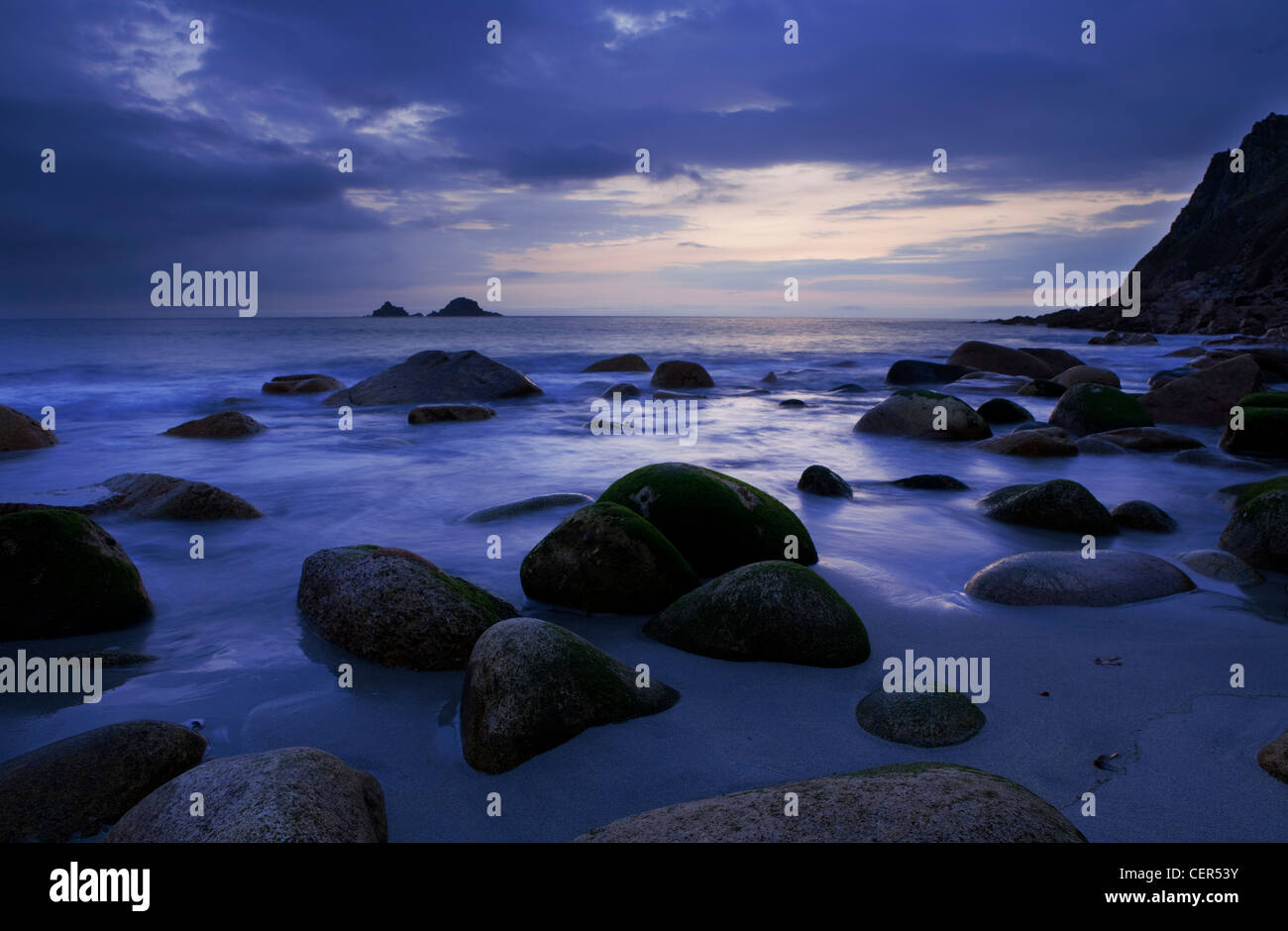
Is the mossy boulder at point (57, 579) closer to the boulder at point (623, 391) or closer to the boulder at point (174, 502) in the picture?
the boulder at point (174, 502)

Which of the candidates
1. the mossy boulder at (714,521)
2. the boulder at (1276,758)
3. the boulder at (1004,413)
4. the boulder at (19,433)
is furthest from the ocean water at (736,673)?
the boulder at (1004,413)

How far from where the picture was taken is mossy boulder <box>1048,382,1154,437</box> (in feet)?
39.0

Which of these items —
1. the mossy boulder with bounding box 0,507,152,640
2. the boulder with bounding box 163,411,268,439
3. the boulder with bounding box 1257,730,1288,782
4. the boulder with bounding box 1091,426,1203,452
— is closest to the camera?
the boulder with bounding box 1257,730,1288,782

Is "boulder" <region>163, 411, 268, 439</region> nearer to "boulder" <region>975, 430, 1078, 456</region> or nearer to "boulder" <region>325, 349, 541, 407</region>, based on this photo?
"boulder" <region>325, 349, 541, 407</region>

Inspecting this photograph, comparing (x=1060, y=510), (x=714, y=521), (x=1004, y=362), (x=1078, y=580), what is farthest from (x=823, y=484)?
(x=1004, y=362)

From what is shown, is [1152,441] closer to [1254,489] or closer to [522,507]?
[1254,489]

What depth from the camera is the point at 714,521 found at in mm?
5586

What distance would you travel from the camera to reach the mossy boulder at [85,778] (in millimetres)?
2580

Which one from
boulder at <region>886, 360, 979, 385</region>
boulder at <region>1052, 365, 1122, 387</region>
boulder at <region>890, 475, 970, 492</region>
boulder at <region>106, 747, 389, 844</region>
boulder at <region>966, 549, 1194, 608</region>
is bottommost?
boulder at <region>106, 747, 389, 844</region>

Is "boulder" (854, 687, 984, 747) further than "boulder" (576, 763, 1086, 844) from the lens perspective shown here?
Yes

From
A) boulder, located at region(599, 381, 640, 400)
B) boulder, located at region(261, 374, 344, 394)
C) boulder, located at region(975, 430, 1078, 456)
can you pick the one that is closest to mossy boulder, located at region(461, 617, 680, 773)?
boulder, located at region(975, 430, 1078, 456)

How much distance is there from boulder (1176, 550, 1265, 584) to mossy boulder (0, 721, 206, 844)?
232 inches

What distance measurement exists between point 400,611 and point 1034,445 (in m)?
9.16
